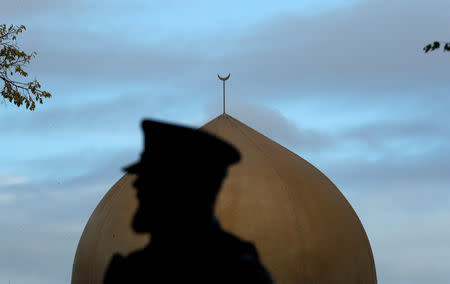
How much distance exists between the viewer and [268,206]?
22062mm

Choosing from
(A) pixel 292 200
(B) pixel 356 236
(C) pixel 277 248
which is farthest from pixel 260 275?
(B) pixel 356 236

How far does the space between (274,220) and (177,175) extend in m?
2.62

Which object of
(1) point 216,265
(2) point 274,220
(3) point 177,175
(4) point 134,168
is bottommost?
(1) point 216,265

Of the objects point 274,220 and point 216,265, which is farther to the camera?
point 274,220

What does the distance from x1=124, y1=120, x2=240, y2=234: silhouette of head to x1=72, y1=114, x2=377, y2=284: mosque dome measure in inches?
11.1

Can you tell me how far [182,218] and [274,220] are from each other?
218 centimetres

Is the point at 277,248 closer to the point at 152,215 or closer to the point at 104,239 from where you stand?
the point at 152,215

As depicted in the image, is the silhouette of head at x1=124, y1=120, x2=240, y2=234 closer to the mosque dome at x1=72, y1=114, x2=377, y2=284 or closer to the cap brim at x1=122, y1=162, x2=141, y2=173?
the cap brim at x1=122, y1=162, x2=141, y2=173

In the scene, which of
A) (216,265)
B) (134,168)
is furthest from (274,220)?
(134,168)

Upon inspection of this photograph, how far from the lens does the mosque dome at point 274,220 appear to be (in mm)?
21672

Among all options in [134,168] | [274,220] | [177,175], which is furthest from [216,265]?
[134,168]

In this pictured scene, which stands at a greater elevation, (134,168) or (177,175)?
(134,168)

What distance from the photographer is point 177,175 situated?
22469 millimetres

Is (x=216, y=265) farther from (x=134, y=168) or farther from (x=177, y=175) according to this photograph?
(x=134, y=168)
